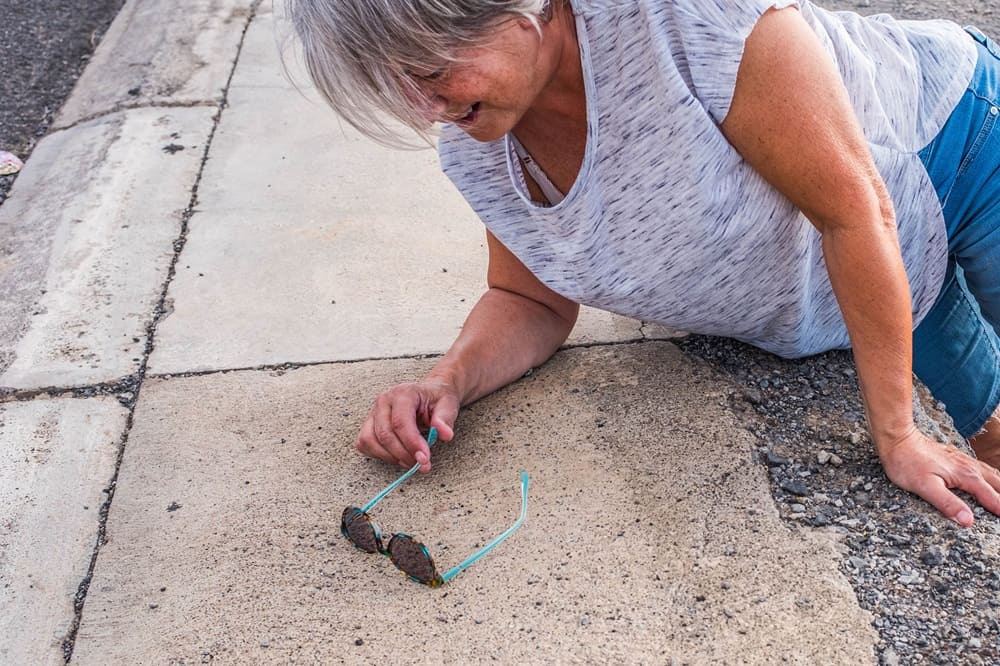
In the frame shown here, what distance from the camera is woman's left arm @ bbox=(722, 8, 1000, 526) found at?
1.59 metres

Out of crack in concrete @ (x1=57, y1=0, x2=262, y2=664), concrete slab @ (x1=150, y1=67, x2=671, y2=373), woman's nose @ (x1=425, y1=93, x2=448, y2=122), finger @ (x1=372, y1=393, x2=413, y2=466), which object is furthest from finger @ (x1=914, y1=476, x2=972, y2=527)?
crack in concrete @ (x1=57, y1=0, x2=262, y2=664)

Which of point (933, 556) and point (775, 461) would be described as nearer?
point (933, 556)

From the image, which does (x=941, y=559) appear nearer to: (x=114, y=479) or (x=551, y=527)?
(x=551, y=527)

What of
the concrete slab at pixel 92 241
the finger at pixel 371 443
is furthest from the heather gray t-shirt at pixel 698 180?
the concrete slab at pixel 92 241

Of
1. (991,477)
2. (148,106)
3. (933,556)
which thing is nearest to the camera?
(933,556)

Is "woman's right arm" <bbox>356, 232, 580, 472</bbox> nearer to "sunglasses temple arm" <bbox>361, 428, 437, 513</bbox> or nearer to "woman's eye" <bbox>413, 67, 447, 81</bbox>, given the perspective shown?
"sunglasses temple arm" <bbox>361, 428, 437, 513</bbox>

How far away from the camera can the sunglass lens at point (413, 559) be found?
1.82 m

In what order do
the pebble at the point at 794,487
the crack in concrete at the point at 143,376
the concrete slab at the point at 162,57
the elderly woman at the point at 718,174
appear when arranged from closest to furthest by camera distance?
1. the elderly woman at the point at 718,174
2. the pebble at the point at 794,487
3. the crack in concrete at the point at 143,376
4. the concrete slab at the point at 162,57

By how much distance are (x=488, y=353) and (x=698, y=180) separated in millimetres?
699

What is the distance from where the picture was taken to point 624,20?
1646mm

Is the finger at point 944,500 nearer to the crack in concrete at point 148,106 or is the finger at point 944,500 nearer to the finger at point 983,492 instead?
the finger at point 983,492

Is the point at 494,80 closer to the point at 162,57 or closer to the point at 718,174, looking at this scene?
the point at 718,174

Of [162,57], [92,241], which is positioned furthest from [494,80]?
[162,57]

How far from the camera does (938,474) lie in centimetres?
184
